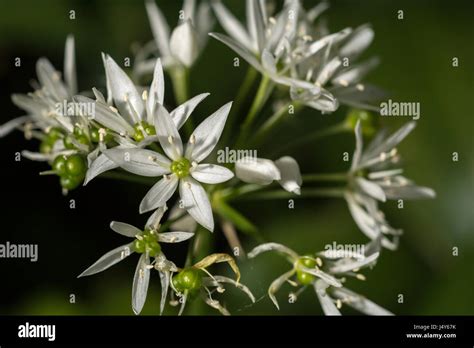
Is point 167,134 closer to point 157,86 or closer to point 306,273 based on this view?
point 157,86

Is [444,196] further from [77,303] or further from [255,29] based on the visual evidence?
[77,303]

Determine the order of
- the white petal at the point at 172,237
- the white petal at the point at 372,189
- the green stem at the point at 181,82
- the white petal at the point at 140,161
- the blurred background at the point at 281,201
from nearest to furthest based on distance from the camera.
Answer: the white petal at the point at 140,161 → the white petal at the point at 172,237 → the white petal at the point at 372,189 → the green stem at the point at 181,82 → the blurred background at the point at 281,201

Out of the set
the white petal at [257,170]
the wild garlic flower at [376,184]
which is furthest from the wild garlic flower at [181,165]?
the wild garlic flower at [376,184]

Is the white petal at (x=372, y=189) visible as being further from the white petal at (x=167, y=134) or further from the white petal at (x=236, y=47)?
the white petal at (x=167, y=134)

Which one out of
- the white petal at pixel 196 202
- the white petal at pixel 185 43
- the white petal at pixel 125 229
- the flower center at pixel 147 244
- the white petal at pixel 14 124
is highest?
the white petal at pixel 185 43

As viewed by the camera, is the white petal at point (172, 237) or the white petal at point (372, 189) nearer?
the white petal at point (172, 237)

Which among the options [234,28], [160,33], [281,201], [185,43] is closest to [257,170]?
[185,43]
